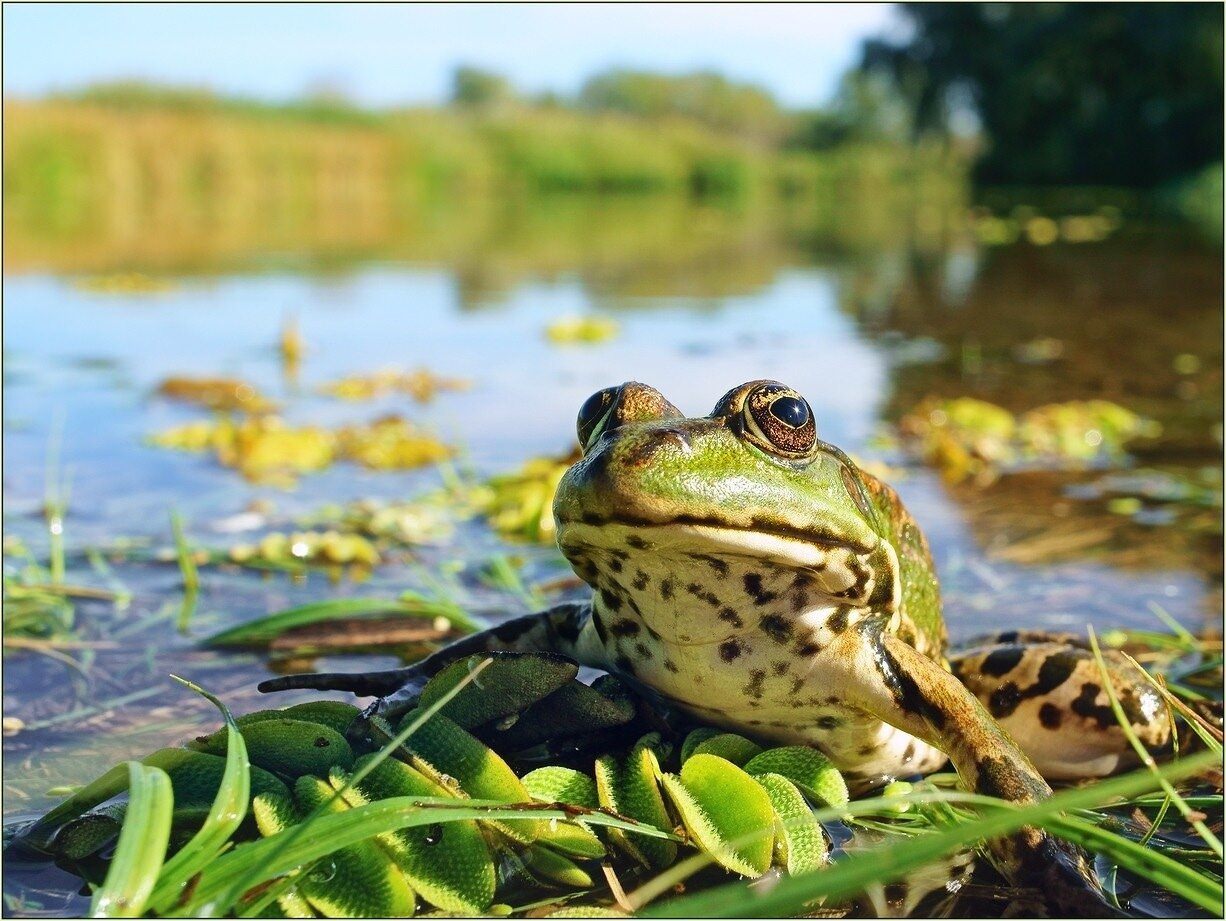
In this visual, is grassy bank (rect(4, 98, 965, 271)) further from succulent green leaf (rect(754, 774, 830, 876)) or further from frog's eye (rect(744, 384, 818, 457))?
succulent green leaf (rect(754, 774, 830, 876))

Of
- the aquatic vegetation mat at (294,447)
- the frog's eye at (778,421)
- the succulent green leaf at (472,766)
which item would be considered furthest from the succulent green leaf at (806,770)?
the aquatic vegetation mat at (294,447)

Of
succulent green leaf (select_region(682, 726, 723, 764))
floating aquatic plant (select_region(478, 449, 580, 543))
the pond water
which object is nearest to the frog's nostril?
succulent green leaf (select_region(682, 726, 723, 764))

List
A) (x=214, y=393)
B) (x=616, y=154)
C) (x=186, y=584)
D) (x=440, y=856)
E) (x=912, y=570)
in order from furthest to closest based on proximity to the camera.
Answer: (x=616, y=154) → (x=214, y=393) → (x=186, y=584) → (x=912, y=570) → (x=440, y=856)

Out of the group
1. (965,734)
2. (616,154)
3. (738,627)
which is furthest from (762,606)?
(616,154)

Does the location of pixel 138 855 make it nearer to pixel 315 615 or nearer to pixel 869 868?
pixel 869 868

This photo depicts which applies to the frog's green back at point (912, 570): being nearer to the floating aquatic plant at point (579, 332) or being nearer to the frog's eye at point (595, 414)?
the frog's eye at point (595, 414)
